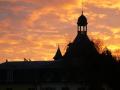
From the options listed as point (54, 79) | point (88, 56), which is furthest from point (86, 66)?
point (54, 79)

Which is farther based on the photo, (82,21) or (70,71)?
(82,21)

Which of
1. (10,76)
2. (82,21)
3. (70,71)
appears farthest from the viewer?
(82,21)

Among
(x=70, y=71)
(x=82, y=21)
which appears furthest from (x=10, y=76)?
(x=82, y=21)

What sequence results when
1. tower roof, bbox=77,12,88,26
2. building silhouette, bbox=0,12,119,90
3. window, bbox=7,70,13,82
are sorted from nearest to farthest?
building silhouette, bbox=0,12,119,90, window, bbox=7,70,13,82, tower roof, bbox=77,12,88,26

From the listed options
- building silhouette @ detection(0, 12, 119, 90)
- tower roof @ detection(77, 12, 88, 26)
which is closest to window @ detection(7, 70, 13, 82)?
building silhouette @ detection(0, 12, 119, 90)

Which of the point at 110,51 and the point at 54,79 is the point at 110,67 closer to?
the point at 110,51

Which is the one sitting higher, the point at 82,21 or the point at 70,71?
the point at 82,21

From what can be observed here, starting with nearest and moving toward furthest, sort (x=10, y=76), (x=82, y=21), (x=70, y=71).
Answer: (x=70, y=71)
(x=10, y=76)
(x=82, y=21)

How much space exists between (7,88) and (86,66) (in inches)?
713

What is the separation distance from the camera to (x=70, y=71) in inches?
4016

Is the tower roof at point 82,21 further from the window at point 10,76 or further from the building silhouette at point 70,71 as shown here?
the window at point 10,76

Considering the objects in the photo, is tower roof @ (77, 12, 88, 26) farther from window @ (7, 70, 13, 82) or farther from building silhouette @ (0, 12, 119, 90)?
window @ (7, 70, 13, 82)

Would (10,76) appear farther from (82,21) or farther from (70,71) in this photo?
(82,21)

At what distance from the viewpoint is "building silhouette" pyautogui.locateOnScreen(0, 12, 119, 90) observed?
9512cm
